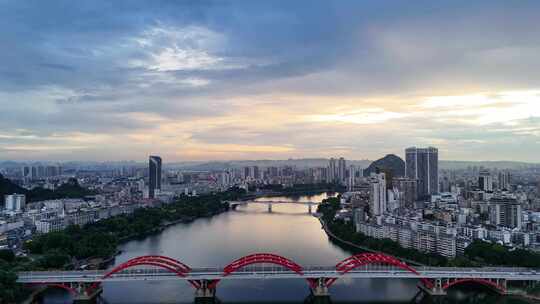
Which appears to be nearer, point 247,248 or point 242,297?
point 242,297

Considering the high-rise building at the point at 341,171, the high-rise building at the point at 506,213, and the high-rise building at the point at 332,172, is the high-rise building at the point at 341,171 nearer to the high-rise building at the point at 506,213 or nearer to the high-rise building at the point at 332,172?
the high-rise building at the point at 332,172

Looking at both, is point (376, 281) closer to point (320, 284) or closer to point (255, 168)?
point (320, 284)

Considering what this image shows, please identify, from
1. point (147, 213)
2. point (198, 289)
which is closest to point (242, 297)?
point (198, 289)

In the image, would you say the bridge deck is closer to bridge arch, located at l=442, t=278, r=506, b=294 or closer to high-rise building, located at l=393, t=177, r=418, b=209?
bridge arch, located at l=442, t=278, r=506, b=294

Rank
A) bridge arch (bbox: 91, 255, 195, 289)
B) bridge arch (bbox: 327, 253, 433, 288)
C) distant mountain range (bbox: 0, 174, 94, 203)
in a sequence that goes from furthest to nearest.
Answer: distant mountain range (bbox: 0, 174, 94, 203) < bridge arch (bbox: 327, 253, 433, 288) < bridge arch (bbox: 91, 255, 195, 289)

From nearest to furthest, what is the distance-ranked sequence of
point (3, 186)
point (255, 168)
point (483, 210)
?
1. point (483, 210)
2. point (3, 186)
3. point (255, 168)

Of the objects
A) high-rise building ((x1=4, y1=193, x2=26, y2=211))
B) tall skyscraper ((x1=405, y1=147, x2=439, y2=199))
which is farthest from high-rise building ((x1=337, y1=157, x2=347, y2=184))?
high-rise building ((x1=4, y1=193, x2=26, y2=211))

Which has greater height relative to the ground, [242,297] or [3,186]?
[3,186]
